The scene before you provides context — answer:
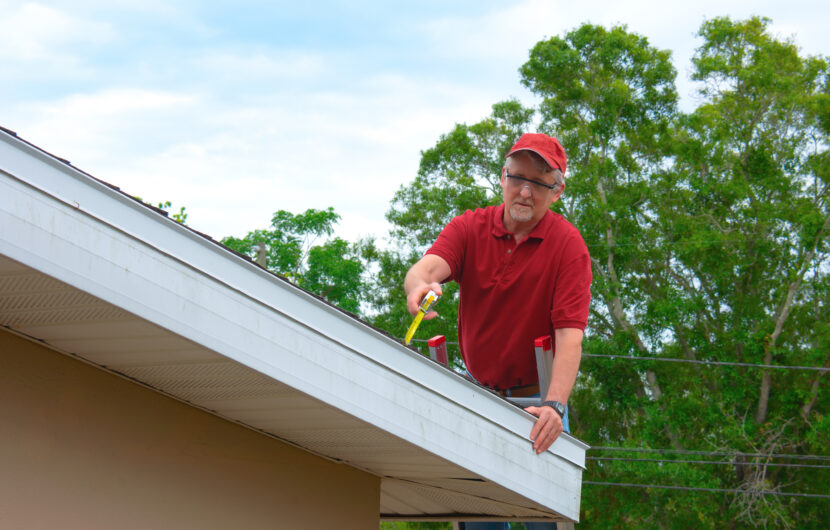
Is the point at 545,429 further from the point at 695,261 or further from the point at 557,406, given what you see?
the point at 695,261

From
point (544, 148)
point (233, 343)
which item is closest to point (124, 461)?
point (233, 343)

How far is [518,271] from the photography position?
3.43 m

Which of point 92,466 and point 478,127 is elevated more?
point 478,127

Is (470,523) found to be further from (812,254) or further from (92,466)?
(812,254)

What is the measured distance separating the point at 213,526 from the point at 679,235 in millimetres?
22785

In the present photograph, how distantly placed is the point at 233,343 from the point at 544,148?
1.57 meters

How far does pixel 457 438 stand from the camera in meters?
2.68

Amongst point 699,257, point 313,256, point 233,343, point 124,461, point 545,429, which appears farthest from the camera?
point 313,256

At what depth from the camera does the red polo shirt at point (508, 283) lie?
338 centimetres

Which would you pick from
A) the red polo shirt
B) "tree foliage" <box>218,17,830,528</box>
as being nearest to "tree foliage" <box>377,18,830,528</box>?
"tree foliage" <box>218,17,830,528</box>

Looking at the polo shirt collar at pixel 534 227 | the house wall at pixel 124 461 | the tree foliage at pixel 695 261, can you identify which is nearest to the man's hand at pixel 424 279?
the polo shirt collar at pixel 534 227

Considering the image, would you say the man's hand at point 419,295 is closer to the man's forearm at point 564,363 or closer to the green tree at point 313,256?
the man's forearm at point 564,363

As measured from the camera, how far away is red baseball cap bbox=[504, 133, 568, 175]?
333 cm

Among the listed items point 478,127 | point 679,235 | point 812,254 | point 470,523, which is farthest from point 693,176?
point 470,523
